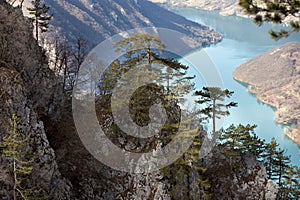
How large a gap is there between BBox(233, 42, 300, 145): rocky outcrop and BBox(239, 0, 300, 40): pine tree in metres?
94.2

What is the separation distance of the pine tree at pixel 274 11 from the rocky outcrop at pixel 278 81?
9420 centimetres

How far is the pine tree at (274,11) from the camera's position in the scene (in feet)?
34.6

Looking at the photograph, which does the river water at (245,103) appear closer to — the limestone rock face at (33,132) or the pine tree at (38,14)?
the pine tree at (38,14)

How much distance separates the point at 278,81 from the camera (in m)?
180

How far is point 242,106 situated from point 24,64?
10111 cm

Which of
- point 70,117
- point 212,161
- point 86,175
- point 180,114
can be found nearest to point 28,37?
point 70,117

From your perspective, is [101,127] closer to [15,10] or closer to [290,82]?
[15,10]

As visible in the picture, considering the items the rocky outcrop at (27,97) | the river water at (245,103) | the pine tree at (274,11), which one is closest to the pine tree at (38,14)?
the rocky outcrop at (27,97)

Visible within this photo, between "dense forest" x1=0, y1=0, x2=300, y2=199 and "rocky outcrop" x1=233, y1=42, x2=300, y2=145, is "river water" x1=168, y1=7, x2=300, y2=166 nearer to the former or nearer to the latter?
"rocky outcrop" x1=233, y1=42, x2=300, y2=145

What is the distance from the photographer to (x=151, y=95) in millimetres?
26922

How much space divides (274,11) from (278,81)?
592 feet

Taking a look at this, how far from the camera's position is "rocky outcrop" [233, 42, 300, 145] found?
125406mm

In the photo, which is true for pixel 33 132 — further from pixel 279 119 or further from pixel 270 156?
pixel 279 119

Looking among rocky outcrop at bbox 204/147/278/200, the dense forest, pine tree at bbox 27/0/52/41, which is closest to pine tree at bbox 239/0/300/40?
the dense forest
